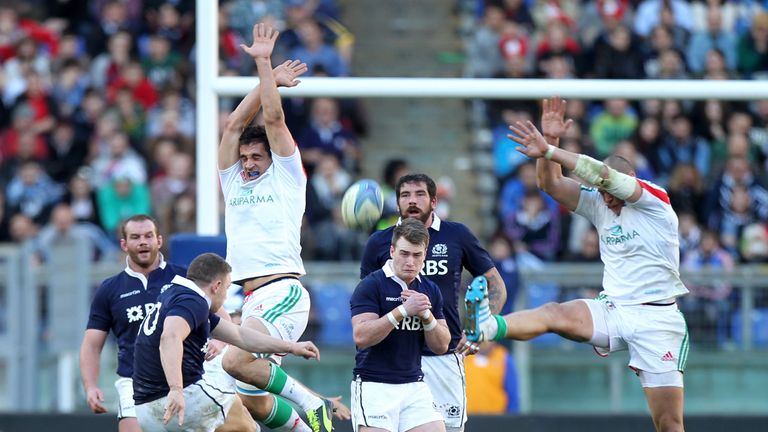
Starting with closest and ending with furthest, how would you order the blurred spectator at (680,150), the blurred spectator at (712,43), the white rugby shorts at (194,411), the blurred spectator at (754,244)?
1. the white rugby shorts at (194,411)
2. the blurred spectator at (754,244)
3. the blurred spectator at (680,150)
4. the blurred spectator at (712,43)

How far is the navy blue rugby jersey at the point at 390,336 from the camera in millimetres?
9555

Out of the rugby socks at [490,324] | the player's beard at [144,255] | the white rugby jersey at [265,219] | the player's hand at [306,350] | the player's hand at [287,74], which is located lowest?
the player's hand at [306,350]

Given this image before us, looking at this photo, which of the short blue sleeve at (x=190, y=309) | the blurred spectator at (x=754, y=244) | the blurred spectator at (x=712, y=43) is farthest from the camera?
the blurred spectator at (x=712, y=43)

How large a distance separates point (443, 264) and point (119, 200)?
6738 millimetres

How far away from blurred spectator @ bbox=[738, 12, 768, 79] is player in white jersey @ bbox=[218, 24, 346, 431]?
31.2 ft

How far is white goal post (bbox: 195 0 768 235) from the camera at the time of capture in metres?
11.9

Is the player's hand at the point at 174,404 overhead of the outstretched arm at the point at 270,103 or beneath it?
beneath

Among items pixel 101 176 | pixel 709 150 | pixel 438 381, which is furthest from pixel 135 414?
pixel 709 150

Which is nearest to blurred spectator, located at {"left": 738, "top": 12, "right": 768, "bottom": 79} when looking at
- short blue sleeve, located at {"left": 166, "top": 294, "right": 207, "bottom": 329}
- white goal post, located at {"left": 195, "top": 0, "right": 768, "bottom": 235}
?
white goal post, located at {"left": 195, "top": 0, "right": 768, "bottom": 235}

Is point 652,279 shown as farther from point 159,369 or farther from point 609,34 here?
point 609,34

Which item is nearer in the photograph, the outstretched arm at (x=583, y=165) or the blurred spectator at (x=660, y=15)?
the outstretched arm at (x=583, y=165)

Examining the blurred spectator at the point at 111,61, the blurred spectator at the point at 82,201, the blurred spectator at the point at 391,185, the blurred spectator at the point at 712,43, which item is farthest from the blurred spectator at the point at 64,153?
the blurred spectator at the point at 712,43

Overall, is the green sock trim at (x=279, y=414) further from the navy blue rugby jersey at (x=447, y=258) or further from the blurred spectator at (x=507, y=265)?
the blurred spectator at (x=507, y=265)

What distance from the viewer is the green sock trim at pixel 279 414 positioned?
10484 millimetres
